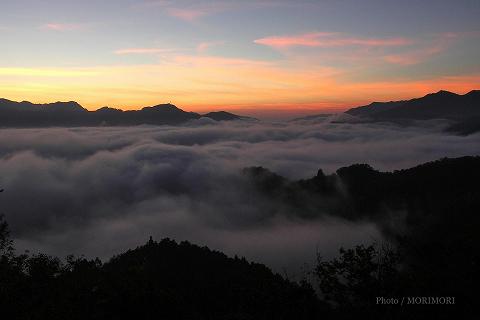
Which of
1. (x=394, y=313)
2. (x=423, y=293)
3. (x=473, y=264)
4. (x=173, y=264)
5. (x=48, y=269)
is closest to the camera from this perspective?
(x=394, y=313)

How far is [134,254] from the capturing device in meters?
141

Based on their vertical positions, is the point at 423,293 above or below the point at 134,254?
above

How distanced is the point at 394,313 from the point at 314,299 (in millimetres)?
10706

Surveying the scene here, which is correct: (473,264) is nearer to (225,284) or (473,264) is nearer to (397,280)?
(397,280)

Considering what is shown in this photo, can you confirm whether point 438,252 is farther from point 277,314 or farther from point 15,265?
point 15,265

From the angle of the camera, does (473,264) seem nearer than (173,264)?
Yes

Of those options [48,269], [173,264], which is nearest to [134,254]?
[173,264]

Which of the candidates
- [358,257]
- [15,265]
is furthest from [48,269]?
[358,257]

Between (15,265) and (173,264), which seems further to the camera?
(173,264)

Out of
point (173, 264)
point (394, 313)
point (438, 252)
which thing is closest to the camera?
point (394, 313)

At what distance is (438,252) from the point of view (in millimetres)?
40969

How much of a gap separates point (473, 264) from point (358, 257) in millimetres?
10012

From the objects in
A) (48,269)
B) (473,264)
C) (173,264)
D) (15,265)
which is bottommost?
(173,264)

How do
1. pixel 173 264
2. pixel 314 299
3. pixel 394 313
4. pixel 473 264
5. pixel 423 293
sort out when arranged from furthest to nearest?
pixel 173 264 < pixel 314 299 < pixel 473 264 < pixel 423 293 < pixel 394 313
